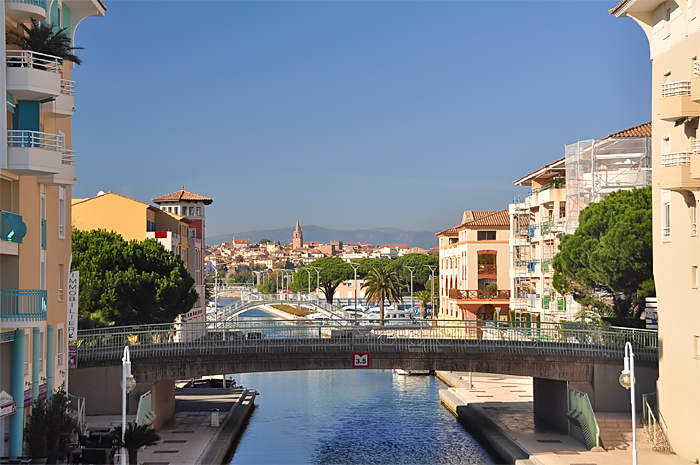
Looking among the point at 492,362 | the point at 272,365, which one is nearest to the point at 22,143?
the point at 272,365

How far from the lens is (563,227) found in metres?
59.4

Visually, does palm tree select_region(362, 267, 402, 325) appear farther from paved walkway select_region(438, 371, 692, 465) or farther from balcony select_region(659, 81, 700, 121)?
balcony select_region(659, 81, 700, 121)

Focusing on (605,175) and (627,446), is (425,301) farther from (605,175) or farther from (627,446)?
(627,446)

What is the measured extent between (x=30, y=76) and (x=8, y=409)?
9.93 metres

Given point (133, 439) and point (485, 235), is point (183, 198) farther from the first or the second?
point (133, 439)

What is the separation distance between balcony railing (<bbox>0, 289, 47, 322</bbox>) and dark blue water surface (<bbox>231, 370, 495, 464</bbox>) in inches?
512

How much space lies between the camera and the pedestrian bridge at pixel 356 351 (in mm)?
37656

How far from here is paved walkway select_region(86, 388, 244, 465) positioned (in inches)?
1311

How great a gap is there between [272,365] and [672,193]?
17.7m

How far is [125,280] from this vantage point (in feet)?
166

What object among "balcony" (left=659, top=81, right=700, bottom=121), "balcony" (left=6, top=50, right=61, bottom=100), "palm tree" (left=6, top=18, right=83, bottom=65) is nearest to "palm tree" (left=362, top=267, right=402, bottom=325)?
"balcony" (left=659, top=81, right=700, bottom=121)

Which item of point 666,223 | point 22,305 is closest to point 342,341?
point 666,223

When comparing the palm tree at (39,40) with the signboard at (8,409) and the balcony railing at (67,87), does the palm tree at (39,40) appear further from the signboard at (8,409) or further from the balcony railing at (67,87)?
the signboard at (8,409)

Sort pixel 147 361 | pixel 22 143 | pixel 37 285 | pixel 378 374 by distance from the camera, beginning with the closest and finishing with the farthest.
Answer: pixel 22 143, pixel 37 285, pixel 147 361, pixel 378 374
